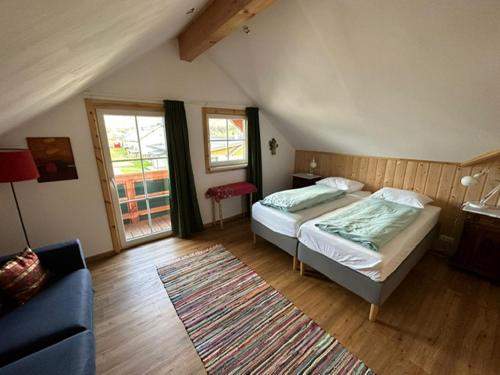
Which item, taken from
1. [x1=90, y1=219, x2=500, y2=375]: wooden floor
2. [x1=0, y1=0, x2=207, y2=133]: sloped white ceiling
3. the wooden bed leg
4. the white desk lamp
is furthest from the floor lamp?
the white desk lamp

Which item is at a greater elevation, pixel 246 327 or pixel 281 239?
pixel 281 239

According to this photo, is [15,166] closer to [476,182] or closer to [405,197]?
[405,197]

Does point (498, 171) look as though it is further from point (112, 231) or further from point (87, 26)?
point (112, 231)

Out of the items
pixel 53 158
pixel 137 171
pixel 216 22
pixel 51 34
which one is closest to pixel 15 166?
pixel 53 158

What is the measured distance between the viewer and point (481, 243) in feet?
7.14

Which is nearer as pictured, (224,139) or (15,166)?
(15,166)

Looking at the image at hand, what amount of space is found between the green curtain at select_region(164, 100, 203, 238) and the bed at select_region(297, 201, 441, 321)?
1.70 m

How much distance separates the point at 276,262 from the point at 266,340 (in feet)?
3.33

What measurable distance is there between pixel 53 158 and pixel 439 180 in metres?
4.48

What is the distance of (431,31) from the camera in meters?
1.39

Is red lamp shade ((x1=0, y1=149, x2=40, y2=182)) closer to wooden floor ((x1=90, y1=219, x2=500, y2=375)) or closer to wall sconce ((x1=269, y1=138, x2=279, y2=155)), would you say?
wooden floor ((x1=90, y1=219, x2=500, y2=375))

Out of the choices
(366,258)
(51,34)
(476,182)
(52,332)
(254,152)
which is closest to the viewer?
(51,34)

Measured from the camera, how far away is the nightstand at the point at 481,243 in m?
2.09

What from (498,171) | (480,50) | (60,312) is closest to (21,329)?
(60,312)
